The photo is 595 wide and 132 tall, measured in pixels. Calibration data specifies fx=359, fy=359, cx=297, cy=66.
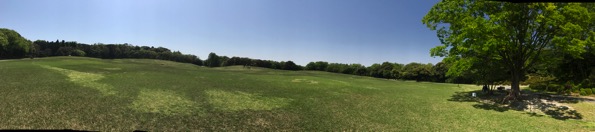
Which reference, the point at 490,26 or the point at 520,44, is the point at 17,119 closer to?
the point at 490,26

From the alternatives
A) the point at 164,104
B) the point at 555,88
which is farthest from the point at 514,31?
the point at 164,104

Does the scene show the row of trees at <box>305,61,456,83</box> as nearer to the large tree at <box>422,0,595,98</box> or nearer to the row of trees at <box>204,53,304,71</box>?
the row of trees at <box>204,53,304,71</box>

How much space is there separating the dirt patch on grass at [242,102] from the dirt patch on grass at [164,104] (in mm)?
2539

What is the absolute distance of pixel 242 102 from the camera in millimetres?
36969

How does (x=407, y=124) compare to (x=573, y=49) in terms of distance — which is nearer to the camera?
(x=407, y=124)

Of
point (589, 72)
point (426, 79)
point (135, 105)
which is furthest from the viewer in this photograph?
point (426, 79)

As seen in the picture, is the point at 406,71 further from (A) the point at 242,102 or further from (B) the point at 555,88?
(A) the point at 242,102

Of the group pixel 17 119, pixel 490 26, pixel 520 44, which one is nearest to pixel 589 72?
pixel 520 44

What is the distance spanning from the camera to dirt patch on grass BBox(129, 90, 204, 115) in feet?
95.6

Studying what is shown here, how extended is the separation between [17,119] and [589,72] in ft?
273

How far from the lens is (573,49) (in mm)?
37344

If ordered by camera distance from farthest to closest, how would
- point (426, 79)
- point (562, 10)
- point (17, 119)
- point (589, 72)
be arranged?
1. point (426, 79)
2. point (589, 72)
3. point (562, 10)
4. point (17, 119)

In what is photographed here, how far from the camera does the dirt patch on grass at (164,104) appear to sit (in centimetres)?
2913

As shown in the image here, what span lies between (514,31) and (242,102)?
33449 millimetres
